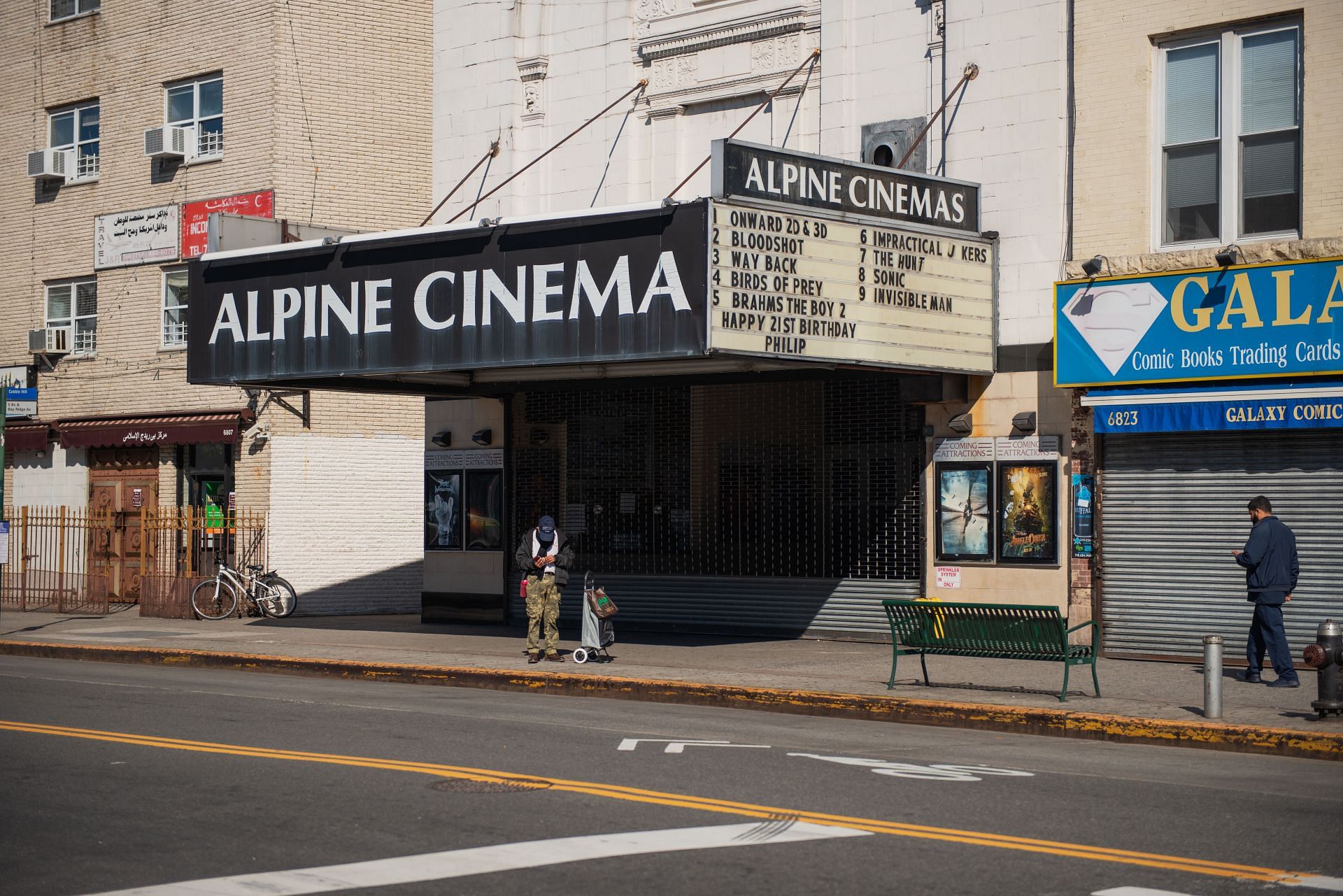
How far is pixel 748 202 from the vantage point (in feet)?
52.6

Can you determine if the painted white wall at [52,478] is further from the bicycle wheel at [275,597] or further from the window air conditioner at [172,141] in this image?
the window air conditioner at [172,141]

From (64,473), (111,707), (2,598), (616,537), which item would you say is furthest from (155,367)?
(111,707)

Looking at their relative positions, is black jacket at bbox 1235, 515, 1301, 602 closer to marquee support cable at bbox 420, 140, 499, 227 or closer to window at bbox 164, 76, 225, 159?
marquee support cable at bbox 420, 140, 499, 227

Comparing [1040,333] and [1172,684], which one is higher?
[1040,333]

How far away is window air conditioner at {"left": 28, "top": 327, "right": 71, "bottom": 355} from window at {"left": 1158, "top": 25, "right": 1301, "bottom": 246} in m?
21.9

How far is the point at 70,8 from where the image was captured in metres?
31.6

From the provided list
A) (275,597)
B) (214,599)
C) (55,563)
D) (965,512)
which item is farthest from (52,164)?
(965,512)

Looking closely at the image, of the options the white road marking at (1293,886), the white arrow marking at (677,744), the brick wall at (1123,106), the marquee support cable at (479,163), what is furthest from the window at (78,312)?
the white road marking at (1293,886)

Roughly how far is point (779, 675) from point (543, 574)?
124 inches

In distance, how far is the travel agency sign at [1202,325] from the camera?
16.2 m

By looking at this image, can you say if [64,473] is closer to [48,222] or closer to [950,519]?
[48,222]

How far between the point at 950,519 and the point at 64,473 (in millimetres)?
19386

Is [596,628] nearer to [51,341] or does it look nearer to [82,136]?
[51,341]

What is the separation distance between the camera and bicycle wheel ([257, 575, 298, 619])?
2658 centimetres
